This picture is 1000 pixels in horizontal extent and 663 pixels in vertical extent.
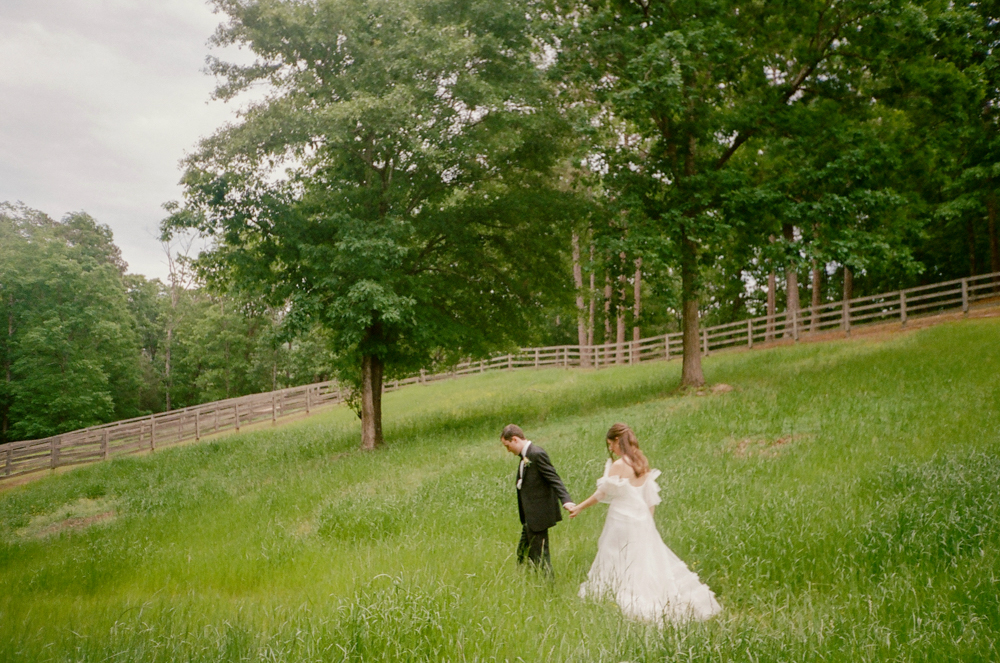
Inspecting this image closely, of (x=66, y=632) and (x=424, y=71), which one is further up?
(x=424, y=71)

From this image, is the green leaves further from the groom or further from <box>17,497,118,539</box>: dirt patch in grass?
the groom

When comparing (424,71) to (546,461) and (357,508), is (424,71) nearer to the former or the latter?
(357,508)

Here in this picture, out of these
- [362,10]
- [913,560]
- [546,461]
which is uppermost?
[362,10]

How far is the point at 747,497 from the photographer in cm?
860

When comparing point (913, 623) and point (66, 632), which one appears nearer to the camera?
point (913, 623)

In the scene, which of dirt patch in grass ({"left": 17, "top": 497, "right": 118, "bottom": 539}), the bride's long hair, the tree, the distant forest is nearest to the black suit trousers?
the bride's long hair

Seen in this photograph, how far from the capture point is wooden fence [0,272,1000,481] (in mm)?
26891

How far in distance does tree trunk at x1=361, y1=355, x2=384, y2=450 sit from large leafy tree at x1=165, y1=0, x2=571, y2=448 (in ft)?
0.15

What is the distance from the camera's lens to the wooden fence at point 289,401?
26891mm

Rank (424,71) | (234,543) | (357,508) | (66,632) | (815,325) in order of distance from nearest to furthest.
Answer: (66,632), (234,543), (357,508), (424,71), (815,325)

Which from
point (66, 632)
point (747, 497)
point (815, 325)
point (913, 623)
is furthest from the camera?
point (815, 325)

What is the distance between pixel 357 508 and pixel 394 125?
9045 mm

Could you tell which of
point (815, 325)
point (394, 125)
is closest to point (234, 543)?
point (394, 125)

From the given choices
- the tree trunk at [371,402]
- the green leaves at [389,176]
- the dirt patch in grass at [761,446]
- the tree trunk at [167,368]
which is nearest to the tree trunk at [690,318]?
the green leaves at [389,176]
